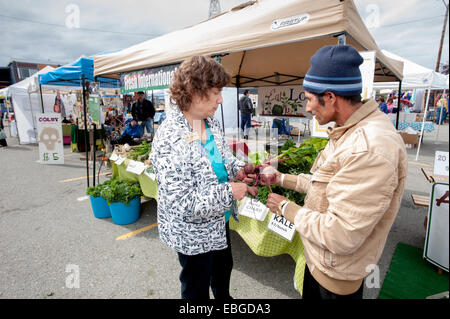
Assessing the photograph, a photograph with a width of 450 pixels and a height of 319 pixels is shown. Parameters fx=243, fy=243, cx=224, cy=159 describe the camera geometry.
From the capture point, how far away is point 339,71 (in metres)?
1.00

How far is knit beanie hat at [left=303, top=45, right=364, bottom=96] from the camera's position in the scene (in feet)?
3.29

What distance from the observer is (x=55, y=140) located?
21.8 ft

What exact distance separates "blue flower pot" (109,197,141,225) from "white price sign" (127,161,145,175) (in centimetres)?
44

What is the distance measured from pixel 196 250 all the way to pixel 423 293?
2.29 metres

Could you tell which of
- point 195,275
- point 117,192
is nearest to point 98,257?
point 117,192

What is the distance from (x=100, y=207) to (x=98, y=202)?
0.09 m

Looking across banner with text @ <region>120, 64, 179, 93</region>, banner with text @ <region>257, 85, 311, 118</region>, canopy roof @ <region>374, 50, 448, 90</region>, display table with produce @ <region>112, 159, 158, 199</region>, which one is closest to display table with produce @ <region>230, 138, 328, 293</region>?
display table with produce @ <region>112, 159, 158, 199</region>

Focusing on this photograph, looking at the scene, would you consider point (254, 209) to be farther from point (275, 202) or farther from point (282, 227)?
point (275, 202)

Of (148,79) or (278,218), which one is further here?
(148,79)

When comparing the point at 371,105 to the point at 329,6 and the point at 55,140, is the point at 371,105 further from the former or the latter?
the point at 55,140

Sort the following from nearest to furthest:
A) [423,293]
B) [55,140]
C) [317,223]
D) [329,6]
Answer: [317,223], [329,6], [423,293], [55,140]

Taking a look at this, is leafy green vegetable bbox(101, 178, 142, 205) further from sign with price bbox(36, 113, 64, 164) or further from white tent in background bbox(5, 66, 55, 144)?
white tent in background bbox(5, 66, 55, 144)

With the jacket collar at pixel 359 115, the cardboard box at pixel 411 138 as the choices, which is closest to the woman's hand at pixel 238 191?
the jacket collar at pixel 359 115
